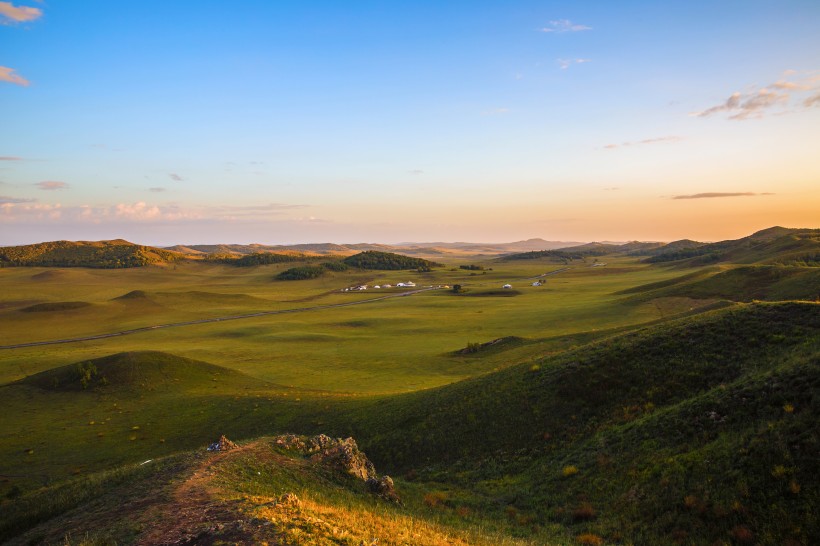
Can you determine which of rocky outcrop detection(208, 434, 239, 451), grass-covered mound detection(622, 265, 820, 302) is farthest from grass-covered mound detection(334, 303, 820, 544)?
grass-covered mound detection(622, 265, 820, 302)

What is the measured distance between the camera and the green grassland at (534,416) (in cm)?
1395

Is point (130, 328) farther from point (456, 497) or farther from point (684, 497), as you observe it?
point (684, 497)

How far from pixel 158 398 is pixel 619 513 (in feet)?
142

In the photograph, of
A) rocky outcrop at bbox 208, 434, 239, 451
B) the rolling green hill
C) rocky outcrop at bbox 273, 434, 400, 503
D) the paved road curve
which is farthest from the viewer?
the paved road curve

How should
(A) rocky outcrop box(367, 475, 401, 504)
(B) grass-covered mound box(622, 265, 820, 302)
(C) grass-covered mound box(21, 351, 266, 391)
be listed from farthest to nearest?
(B) grass-covered mound box(622, 265, 820, 302) < (C) grass-covered mound box(21, 351, 266, 391) < (A) rocky outcrop box(367, 475, 401, 504)

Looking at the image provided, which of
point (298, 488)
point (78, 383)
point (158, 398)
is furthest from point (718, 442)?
point (78, 383)

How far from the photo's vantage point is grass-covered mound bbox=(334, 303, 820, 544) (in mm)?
12891

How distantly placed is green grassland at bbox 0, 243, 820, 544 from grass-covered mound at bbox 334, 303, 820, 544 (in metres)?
0.08

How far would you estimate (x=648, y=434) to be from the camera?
18141 mm

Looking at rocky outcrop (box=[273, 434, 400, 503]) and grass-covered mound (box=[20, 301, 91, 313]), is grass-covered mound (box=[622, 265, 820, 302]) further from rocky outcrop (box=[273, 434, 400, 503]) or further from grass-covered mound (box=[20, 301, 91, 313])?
grass-covered mound (box=[20, 301, 91, 313])

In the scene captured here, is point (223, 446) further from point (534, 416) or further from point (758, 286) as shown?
point (758, 286)

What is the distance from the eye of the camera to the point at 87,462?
2831cm

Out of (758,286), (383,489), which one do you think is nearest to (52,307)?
(383,489)

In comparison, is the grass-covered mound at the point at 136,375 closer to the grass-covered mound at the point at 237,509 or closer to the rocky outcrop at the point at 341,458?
the grass-covered mound at the point at 237,509
